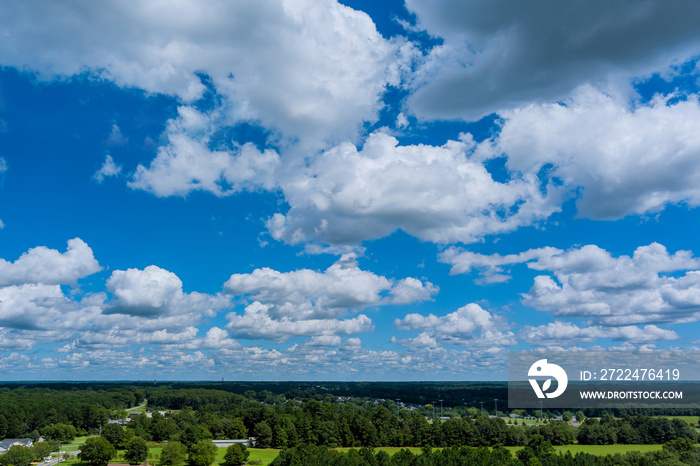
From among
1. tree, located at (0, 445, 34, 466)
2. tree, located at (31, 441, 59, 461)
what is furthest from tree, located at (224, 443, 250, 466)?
tree, located at (31, 441, 59, 461)

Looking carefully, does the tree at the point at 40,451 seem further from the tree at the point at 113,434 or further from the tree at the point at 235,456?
the tree at the point at 235,456

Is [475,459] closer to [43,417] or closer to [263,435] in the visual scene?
[263,435]

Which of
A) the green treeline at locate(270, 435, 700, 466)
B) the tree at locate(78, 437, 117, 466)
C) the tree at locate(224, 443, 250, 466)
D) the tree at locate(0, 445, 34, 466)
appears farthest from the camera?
the tree at locate(78, 437, 117, 466)

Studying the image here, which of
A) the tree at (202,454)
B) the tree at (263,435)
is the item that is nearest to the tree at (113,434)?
the tree at (202,454)

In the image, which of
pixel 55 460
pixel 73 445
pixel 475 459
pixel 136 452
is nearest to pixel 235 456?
pixel 136 452

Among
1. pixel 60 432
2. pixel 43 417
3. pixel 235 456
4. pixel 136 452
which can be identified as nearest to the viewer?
pixel 235 456

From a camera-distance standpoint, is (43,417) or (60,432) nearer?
(60,432)

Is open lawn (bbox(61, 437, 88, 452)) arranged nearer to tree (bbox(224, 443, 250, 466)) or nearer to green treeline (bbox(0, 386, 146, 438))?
green treeline (bbox(0, 386, 146, 438))
